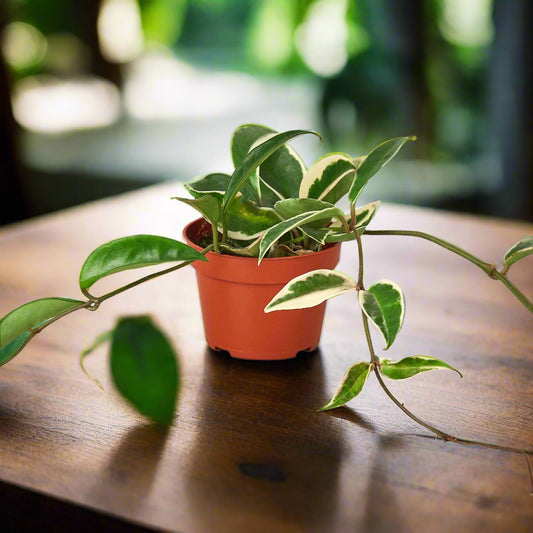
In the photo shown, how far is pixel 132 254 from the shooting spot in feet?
1.68

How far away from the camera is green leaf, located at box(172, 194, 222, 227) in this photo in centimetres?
51

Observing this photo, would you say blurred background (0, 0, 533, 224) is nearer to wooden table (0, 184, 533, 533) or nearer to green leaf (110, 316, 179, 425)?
wooden table (0, 184, 533, 533)

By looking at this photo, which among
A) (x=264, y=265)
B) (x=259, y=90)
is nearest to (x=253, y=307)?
(x=264, y=265)

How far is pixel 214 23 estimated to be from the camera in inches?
105

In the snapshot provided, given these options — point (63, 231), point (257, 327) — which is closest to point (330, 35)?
point (63, 231)

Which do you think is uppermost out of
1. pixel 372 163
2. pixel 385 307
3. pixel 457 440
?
pixel 372 163

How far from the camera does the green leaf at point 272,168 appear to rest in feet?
2.01

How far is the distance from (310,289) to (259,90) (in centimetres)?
232

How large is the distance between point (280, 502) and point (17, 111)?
2967mm

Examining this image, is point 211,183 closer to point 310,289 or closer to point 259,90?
point 310,289

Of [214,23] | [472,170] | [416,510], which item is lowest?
[472,170]

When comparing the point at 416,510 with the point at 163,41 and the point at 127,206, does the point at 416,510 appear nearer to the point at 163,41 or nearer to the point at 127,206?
the point at 127,206

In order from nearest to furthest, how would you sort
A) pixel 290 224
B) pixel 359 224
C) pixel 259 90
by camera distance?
pixel 290 224 < pixel 359 224 < pixel 259 90

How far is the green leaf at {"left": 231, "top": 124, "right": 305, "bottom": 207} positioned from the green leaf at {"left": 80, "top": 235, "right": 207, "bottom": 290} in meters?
0.13
